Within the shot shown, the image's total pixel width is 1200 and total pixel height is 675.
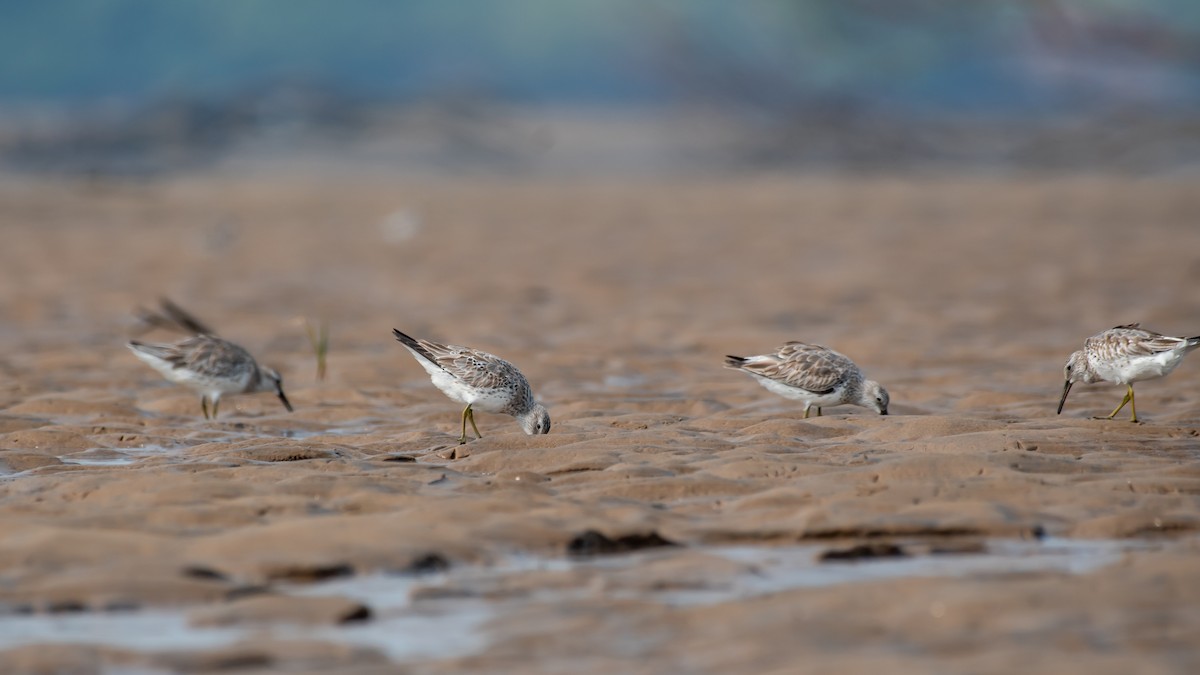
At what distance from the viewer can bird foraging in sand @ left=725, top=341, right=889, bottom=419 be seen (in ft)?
33.7

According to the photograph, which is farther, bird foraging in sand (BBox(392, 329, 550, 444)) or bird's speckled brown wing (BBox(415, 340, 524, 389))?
bird's speckled brown wing (BBox(415, 340, 524, 389))

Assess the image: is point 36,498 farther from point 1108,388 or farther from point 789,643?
point 1108,388

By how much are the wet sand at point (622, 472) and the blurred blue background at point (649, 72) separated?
10.2 metres

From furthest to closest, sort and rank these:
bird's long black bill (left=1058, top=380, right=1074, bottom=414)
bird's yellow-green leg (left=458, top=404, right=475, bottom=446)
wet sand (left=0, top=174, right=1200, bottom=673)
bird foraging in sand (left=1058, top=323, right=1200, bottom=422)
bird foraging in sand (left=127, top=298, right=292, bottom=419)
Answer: bird foraging in sand (left=127, top=298, right=292, bottom=419) < bird's long black bill (left=1058, top=380, right=1074, bottom=414) < bird foraging in sand (left=1058, top=323, right=1200, bottom=422) < bird's yellow-green leg (left=458, top=404, right=475, bottom=446) < wet sand (left=0, top=174, right=1200, bottom=673)

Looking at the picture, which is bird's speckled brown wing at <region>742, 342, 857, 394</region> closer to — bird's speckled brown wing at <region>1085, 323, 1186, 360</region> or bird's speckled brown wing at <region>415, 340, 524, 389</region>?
bird's speckled brown wing at <region>1085, 323, 1186, 360</region>

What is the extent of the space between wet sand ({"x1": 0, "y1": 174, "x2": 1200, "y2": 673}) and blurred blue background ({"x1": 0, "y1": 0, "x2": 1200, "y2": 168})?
33.6 ft

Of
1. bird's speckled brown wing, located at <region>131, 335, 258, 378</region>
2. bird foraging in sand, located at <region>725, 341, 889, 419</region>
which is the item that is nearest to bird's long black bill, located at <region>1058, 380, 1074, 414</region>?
bird foraging in sand, located at <region>725, 341, 889, 419</region>

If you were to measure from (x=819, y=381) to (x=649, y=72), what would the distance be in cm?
3837

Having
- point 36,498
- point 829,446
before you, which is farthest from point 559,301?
point 36,498

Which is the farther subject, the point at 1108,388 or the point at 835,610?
the point at 1108,388

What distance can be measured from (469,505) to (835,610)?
83.0 inches

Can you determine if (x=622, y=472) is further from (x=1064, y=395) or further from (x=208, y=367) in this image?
(x=208, y=367)

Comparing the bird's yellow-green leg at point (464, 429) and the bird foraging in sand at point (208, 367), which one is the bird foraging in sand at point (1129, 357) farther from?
the bird foraging in sand at point (208, 367)

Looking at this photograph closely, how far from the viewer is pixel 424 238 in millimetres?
26250
